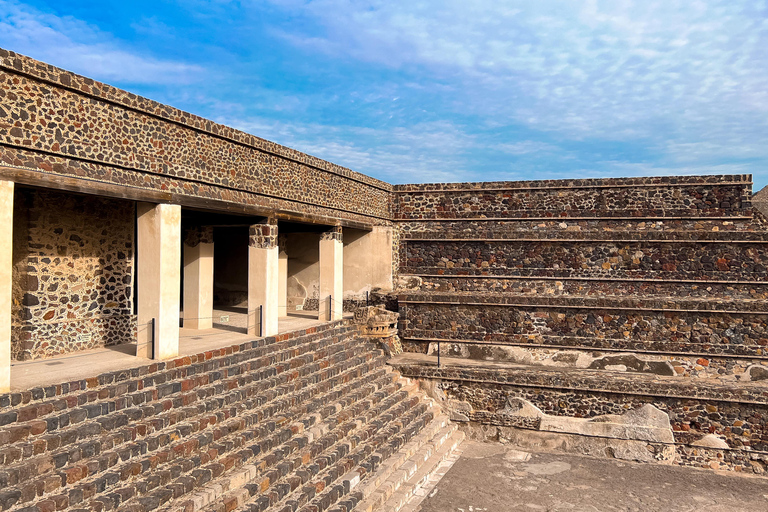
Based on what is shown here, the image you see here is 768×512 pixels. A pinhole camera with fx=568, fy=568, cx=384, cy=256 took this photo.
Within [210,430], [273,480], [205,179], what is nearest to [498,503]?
[273,480]

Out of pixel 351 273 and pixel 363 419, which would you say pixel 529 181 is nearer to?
pixel 351 273

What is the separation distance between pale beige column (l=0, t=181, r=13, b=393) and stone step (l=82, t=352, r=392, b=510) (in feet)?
4.67

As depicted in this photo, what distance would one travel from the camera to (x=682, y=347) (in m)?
10.5

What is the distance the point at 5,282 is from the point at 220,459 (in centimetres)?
256

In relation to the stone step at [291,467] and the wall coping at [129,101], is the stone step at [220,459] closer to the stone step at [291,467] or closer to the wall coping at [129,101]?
the stone step at [291,467]

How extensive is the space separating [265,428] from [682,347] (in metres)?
7.98

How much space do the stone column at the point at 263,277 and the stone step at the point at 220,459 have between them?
165 centimetres

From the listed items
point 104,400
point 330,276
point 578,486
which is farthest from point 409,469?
point 330,276

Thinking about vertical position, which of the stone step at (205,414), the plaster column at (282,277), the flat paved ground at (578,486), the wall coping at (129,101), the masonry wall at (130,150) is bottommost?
the flat paved ground at (578,486)

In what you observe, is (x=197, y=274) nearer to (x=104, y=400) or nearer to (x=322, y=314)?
(x=322, y=314)

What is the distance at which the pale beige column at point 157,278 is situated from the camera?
6605 mm

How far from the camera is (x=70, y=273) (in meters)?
7.12

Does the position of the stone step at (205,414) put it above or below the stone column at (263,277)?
below

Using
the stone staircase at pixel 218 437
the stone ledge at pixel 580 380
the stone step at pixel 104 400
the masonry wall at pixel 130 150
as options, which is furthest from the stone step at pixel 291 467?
the masonry wall at pixel 130 150
